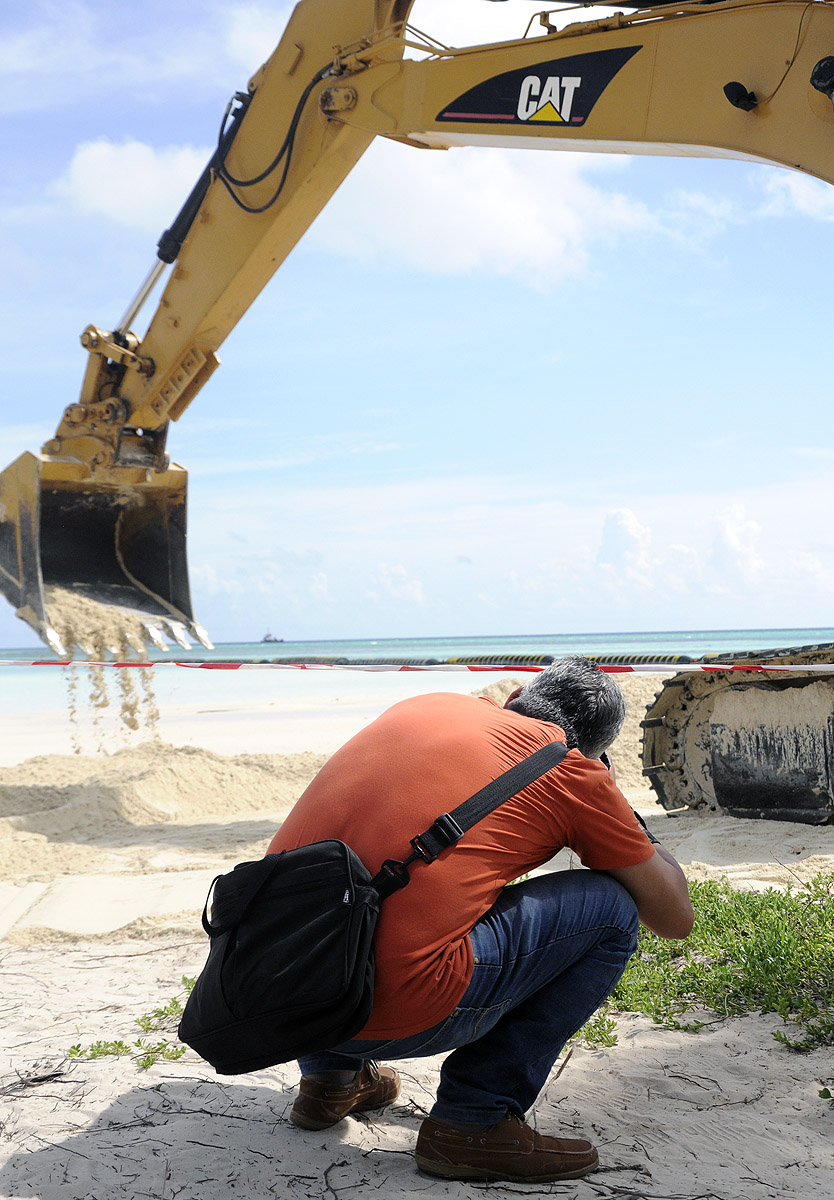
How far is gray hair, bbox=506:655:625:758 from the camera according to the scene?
2328 mm

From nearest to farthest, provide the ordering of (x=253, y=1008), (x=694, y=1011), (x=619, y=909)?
(x=253, y=1008)
(x=619, y=909)
(x=694, y=1011)

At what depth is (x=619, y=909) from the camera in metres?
2.26

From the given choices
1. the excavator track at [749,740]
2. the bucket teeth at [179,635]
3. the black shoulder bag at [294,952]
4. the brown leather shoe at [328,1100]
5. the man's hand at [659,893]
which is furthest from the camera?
the bucket teeth at [179,635]

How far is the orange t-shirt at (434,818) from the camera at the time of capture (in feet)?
6.61

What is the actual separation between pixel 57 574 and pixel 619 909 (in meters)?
6.08

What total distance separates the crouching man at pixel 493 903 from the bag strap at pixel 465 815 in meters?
0.02

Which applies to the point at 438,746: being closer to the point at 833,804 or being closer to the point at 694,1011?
the point at 694,1011

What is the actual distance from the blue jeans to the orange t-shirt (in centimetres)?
7

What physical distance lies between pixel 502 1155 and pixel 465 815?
0.74 metres

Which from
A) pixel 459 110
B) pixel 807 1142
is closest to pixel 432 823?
pixel 807 1142

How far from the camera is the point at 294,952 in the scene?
1954 millimetres

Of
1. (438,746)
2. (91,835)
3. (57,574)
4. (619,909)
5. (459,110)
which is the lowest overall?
(91,835)

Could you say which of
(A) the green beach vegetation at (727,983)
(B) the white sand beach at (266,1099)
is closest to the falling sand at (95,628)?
Result: (B) the white sand beach at (266,1099)

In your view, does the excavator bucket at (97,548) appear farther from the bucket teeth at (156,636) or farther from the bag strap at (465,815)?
the bag strap at (465,815)
